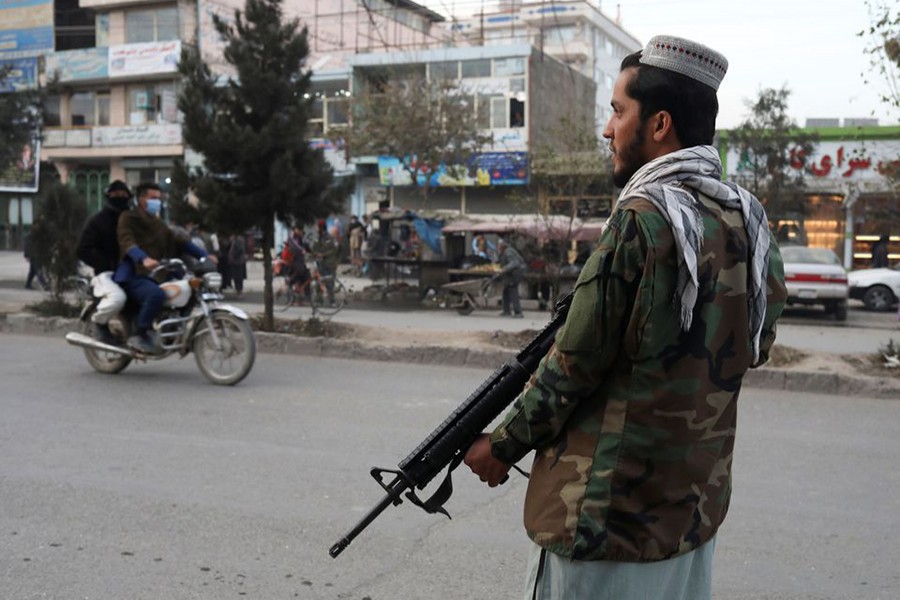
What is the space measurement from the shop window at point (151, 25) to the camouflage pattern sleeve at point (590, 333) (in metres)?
42.9

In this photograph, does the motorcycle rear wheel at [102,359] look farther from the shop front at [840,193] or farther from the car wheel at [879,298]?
the shop front at [840,193]

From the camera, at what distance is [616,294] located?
187cm

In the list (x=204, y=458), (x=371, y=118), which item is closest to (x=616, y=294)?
(x=204, y=458)

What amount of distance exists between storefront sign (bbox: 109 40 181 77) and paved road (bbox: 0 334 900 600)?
35128 mm

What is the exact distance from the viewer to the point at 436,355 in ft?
34.2

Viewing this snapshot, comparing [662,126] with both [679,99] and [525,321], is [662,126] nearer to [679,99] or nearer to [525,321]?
[679,99]

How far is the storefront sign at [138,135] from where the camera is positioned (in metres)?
40.8

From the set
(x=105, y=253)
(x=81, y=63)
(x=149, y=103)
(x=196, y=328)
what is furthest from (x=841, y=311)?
(x=81, y=63)

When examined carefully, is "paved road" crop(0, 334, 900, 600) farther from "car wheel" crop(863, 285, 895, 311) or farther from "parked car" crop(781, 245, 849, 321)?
"car wheel" crop(863, 285, 895, 311)

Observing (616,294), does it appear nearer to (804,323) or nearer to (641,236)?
(641,236)

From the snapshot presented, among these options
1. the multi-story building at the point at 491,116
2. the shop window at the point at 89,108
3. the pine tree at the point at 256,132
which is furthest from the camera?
the shop window at the point at 89,108

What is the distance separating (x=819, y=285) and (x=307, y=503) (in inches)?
626

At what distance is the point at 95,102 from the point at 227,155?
116ft

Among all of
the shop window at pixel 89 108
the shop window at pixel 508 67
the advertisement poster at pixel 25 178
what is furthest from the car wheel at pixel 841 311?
the shop window at pixel 89 108
